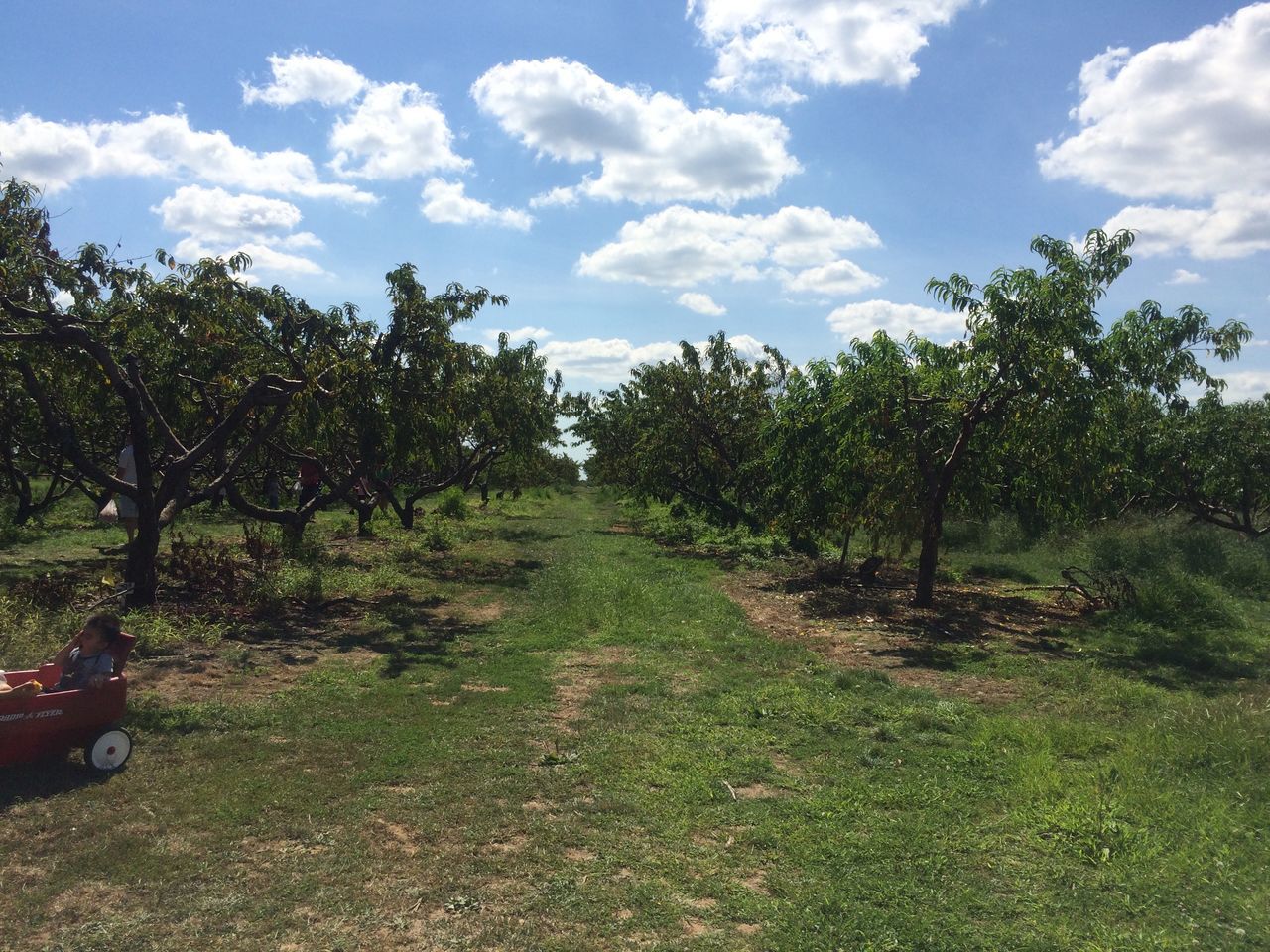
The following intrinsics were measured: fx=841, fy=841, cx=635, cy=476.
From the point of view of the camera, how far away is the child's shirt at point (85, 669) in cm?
598

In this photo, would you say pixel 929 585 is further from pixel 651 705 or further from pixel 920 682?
pixel 651 705

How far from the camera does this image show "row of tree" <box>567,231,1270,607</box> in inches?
483

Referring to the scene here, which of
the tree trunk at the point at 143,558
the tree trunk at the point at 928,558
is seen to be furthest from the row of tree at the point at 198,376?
the tree trunk at the point at 928,558

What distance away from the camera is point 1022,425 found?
42.6 ft

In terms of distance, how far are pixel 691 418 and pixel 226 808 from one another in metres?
22.0

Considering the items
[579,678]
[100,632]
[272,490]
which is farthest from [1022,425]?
[272,490]

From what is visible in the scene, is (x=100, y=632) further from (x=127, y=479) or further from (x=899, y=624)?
(x=899, y=624)

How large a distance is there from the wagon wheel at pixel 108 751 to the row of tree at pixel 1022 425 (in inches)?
443

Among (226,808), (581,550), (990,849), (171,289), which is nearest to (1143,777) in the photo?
(990,849)

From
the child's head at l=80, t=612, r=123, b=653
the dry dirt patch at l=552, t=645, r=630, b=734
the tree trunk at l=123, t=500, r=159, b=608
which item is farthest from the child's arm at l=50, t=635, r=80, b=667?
the tree trunk at l=123, t=500, r=159, b=608

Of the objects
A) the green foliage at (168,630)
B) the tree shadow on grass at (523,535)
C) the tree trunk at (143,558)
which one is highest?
the tree trunk at (143,558)

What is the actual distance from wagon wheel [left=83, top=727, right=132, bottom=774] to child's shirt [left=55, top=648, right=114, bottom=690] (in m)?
0.39

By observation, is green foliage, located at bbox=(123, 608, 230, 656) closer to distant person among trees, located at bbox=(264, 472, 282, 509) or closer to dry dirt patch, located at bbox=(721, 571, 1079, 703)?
dry dirt patch, located at bbox=(721, 571, 1079, 703)

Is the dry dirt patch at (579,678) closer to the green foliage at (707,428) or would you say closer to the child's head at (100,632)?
the child's head at (100,632)
